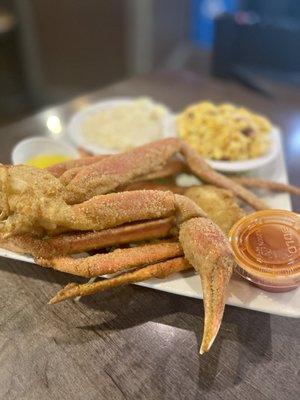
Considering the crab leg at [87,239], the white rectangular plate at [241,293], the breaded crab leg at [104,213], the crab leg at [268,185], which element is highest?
the breaded crab leg at [104,213]

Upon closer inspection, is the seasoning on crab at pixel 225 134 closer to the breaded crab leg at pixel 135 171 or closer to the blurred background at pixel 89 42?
the breaded crab leg at pixel 135 171

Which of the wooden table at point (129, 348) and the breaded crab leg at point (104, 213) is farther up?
the breaded crab leg at point (104, 213)

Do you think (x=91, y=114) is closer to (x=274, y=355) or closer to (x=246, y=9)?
(x=274, y=355)

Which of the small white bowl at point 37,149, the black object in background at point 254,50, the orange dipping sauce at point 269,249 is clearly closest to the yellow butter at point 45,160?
the small white bowl at point 37,149

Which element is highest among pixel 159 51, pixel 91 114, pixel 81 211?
pixel 81 211

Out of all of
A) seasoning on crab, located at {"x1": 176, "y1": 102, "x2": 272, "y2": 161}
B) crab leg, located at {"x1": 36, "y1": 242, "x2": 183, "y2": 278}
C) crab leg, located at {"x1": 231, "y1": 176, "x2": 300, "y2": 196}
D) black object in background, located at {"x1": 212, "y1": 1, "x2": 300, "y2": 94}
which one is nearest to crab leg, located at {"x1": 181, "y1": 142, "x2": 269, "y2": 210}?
crab leg, located at {"x1": 231, "y1": 176, "x2": 300, "y2": 196}

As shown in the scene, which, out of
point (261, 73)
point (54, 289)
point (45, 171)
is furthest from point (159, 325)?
point (261, 73)
